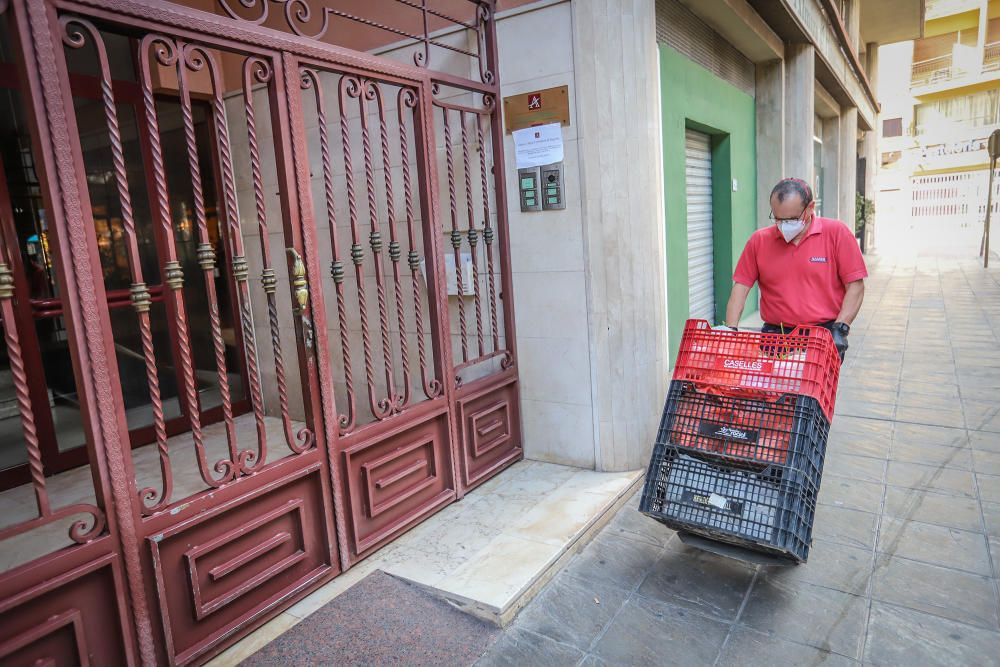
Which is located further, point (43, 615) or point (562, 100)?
point (562, 100)

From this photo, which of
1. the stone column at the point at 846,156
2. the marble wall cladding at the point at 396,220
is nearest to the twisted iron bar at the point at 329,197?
the marble wall cladding at the point at 396,220

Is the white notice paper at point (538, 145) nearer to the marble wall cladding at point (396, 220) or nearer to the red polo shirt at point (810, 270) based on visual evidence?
the marble wall cladding at point (396, 220)

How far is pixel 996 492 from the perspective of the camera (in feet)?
11.5

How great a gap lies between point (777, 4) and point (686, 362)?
5483 mm

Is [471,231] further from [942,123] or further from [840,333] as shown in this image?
[942,123]

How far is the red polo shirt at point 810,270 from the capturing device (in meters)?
3.37

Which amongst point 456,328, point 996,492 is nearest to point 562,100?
point 456,328

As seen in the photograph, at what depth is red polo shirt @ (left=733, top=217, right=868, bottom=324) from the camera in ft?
11.0

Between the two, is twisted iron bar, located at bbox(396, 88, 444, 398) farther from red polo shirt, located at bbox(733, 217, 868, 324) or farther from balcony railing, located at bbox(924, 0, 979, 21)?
balcony railing, located at bbox(924, 0, 979, 21)

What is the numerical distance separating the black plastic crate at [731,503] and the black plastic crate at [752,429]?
0.05 meters

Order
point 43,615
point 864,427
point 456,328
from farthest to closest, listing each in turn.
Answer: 1. point 864,427
2. point 456,328
3. point 43,615

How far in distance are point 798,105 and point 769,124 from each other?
980 millimetres

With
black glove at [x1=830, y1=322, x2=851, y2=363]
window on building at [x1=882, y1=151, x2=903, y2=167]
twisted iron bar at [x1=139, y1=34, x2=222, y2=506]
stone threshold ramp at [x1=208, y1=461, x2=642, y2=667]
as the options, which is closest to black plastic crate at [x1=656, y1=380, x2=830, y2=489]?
black glove at [x1=830, y1=322, x2=851, y2=363]

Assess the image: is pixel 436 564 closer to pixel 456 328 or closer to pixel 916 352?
pixel 456 328
